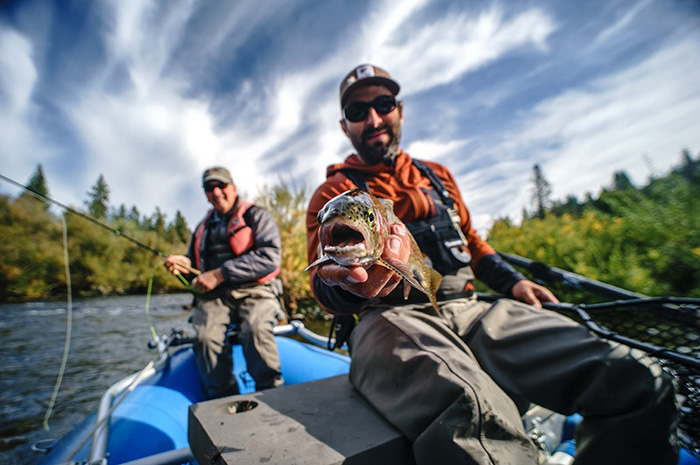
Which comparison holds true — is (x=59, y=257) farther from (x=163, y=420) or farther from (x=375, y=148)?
(x=375, y=148)

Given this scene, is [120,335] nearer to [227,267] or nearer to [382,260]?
[227,267]

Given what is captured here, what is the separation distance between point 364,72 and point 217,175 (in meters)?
2.75

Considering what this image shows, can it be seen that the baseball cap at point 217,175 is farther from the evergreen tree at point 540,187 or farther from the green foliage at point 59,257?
the evergreen tree at point 540,187

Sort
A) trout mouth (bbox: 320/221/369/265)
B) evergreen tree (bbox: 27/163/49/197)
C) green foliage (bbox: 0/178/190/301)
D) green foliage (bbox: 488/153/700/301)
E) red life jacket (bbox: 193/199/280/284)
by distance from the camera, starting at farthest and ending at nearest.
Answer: evergreen tree (bbox: 27/163/49/197)
green foliage (bbox: 0/178/190/301)
green foliage (bbox: 488/153/700/301)
red life jacket (bbox: 193/199/280/284)
trout mouth (bbox: 320/221/369/265)

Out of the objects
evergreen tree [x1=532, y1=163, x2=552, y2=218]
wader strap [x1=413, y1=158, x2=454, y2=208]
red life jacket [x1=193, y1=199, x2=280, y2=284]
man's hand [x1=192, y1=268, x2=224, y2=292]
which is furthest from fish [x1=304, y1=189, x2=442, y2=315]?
evergreen tree [x1=532, y1=163, x2=552, y2=218]

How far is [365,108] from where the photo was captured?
1896 mm

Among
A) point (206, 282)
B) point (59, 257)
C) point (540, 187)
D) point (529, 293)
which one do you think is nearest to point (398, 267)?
point (529, 293)

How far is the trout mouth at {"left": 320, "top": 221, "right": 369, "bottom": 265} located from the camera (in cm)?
82

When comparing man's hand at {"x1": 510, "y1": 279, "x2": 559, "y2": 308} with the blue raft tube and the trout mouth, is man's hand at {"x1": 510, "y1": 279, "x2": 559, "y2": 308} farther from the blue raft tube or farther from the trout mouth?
the trout mouth

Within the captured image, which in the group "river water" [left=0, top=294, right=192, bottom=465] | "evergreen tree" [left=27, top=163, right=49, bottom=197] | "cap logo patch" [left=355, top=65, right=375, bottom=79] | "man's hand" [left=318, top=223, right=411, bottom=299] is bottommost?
"river water" [left=0, top=294, right=192, bottom=465]

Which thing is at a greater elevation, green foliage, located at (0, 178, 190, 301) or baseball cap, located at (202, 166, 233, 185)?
green foliage, located at (0, 178, 190, 301)

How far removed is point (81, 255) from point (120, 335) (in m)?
20.4

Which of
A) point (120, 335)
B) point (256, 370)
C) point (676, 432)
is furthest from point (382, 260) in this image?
point (120, 335)

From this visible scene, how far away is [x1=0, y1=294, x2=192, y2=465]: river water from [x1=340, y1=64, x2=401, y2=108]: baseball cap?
18.2 feet
